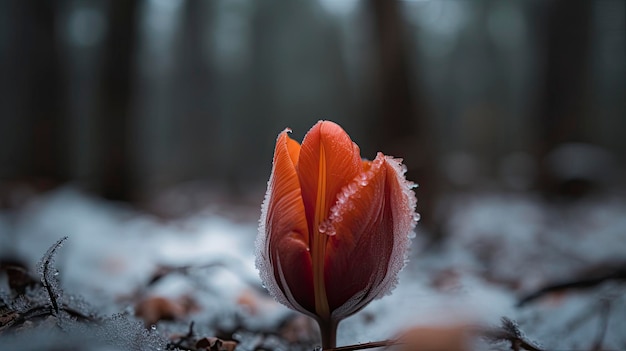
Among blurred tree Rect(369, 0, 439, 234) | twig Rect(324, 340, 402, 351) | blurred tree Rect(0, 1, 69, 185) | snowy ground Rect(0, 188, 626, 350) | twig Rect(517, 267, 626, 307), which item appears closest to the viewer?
twig Rect(324, 340, 402, 351)

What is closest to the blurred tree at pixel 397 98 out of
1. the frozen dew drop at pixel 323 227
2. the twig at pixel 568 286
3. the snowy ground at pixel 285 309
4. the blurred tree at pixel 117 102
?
the snowy ground at pixel 285 309

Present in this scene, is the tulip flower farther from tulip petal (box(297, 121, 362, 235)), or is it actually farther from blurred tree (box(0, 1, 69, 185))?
blurred tree (box(0, 1, 69, 185))

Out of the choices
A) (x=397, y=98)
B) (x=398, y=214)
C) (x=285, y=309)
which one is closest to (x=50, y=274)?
(x=398, y=214)

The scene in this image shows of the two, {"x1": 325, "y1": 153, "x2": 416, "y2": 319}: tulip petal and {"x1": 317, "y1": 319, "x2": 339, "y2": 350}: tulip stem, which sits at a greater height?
{"x1": 325, "y1": 153, "x2": 416, "y2": 319}: tulip petal

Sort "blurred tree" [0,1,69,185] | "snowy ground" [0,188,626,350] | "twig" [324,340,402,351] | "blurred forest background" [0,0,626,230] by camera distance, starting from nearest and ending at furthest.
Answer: "twig" [324,340,402,351] → "snowy ground" [0,188,626,350] → "blurred forest background" [0,0,626,230] → "blurred tree" [0,1,69,185]

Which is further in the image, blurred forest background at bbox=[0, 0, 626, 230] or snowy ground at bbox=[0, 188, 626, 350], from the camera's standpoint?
blurred forest background at bbox=[0, 0, 626, 230]

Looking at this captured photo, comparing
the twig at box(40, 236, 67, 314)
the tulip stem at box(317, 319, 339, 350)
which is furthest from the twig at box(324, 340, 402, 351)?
the twig at box(40, 236, 67, 314)
